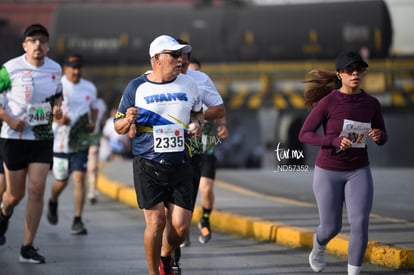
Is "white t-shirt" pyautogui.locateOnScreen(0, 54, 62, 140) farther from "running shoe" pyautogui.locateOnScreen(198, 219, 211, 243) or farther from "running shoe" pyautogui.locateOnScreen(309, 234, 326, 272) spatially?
"running shoe" pyautogui.locateOnScreen(309, 234, 326, 272)

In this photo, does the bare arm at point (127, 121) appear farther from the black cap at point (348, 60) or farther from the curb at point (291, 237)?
the curb at point (291, 237)

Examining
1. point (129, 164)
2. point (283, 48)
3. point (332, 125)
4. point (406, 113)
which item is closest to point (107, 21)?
point (283, 48)

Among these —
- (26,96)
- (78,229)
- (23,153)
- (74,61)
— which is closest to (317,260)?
(23,153)

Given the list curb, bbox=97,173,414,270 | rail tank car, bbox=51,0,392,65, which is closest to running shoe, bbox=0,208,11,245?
curb, bbox=97,173,414,270

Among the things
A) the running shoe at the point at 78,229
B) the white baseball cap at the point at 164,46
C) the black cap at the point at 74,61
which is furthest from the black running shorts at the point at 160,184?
the black cap at the point at 74,61

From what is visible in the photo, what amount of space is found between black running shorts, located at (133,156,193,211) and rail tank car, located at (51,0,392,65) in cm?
2735

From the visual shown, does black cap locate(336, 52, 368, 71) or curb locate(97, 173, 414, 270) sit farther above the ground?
black cap locate(336, 52, 368, 71)

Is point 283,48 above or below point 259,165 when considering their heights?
above

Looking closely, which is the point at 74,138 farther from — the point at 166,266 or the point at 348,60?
the point at 348,60

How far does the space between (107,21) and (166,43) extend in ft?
96.4

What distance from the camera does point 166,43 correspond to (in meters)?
7.04

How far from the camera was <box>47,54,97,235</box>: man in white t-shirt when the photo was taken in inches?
450

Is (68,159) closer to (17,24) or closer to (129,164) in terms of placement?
(129,164)

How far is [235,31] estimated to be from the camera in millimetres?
34406
